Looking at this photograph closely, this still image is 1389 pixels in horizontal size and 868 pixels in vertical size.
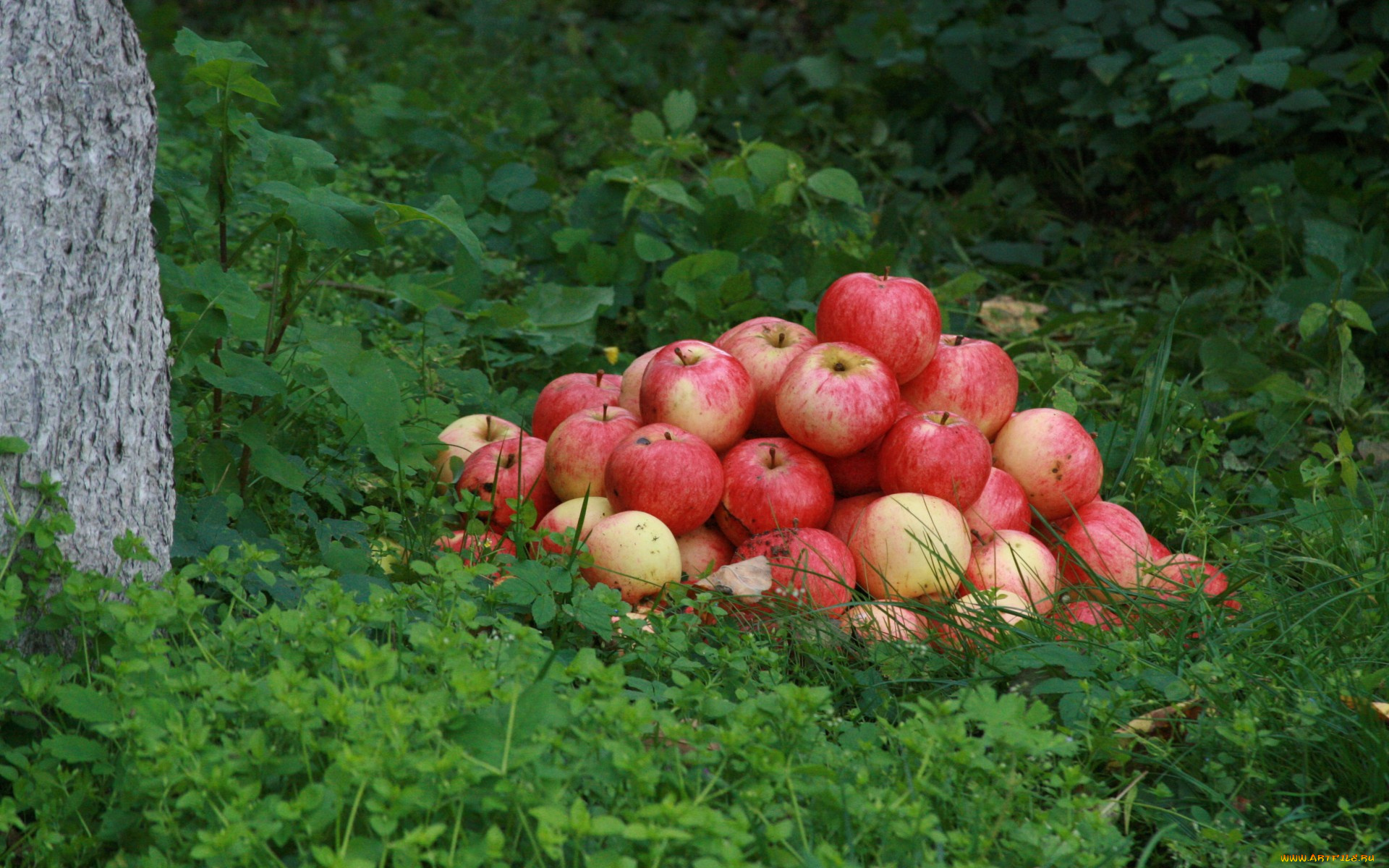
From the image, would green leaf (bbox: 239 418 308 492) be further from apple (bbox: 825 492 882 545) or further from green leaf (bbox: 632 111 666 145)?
green leaf (bbox: 632 111 666 145)

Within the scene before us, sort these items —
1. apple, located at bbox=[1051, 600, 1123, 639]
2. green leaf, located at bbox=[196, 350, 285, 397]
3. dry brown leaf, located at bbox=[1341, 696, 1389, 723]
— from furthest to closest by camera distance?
apple, located at bbox=[1051, 600, 1123, 639], green leaf, located at bbox=[196, 350, 285, 397], dry brown leaf, located at bbox=[1341, 696, 1389, 723]

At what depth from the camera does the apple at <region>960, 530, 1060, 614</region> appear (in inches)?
98.3

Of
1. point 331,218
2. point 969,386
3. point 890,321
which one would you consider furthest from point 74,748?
point 969,386

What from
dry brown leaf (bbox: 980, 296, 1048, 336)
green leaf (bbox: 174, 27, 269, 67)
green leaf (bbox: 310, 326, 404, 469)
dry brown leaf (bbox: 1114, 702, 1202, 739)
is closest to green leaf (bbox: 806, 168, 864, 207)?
dry brown leaf (bbox: 980, 296, 1048, 336)

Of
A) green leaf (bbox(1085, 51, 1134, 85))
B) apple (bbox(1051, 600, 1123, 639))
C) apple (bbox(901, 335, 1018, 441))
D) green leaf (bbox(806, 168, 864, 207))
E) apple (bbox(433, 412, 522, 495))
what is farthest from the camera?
green leaf (bbox(1085, 51, 1134, 85))

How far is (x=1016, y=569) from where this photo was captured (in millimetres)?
2492

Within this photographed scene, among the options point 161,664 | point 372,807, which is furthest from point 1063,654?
point 161,664

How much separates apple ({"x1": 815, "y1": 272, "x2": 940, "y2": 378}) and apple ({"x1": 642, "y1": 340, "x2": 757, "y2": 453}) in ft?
0.86

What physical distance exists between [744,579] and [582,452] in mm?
529

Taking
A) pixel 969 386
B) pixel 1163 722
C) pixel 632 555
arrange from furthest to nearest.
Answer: pixel 969 386, pixel 632 555, pixel 1163 722

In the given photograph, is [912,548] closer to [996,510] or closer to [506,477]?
[996,510]

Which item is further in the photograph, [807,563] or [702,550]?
[702,550]

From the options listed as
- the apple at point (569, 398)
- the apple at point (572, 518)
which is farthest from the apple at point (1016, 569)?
the apple at point (569, 398)

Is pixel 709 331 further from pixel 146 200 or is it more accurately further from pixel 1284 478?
pixel 146 200
